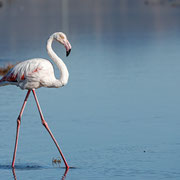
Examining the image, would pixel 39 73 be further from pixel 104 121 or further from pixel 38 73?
pixel 104 121


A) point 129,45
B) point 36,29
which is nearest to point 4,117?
point 129,45

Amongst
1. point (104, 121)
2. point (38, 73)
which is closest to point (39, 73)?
point (38, 73)

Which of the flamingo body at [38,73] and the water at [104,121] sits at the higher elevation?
the flamingo body at [38,73]

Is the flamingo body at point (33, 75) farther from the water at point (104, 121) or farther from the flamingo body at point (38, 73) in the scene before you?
the water at point (104, 121)

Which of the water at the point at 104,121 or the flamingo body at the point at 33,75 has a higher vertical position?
the flamingo body at the point at 33,75

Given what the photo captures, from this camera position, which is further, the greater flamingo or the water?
the greater flamingo

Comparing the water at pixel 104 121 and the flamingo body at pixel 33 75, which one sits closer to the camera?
the water at pixel 104 121

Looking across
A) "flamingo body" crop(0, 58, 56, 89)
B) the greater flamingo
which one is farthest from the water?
"flamingo body" crop(0, 58, 56, 89)

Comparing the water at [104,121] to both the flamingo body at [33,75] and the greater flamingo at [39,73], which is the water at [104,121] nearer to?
the greater flamingo at [39,73]

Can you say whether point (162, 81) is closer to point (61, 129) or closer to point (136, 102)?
point (136, 102)

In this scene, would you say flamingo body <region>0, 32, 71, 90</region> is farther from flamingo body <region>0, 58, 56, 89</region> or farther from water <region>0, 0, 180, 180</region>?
water <region>0, 0, 180, 180</region>

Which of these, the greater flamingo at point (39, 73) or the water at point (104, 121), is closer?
the water at point (104, 121)

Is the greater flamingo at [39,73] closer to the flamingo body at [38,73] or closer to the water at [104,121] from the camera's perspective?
the flamingo body at [38,73]

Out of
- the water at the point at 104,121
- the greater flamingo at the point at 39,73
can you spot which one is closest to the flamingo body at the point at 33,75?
the greater flamingo at the point at 39,73
